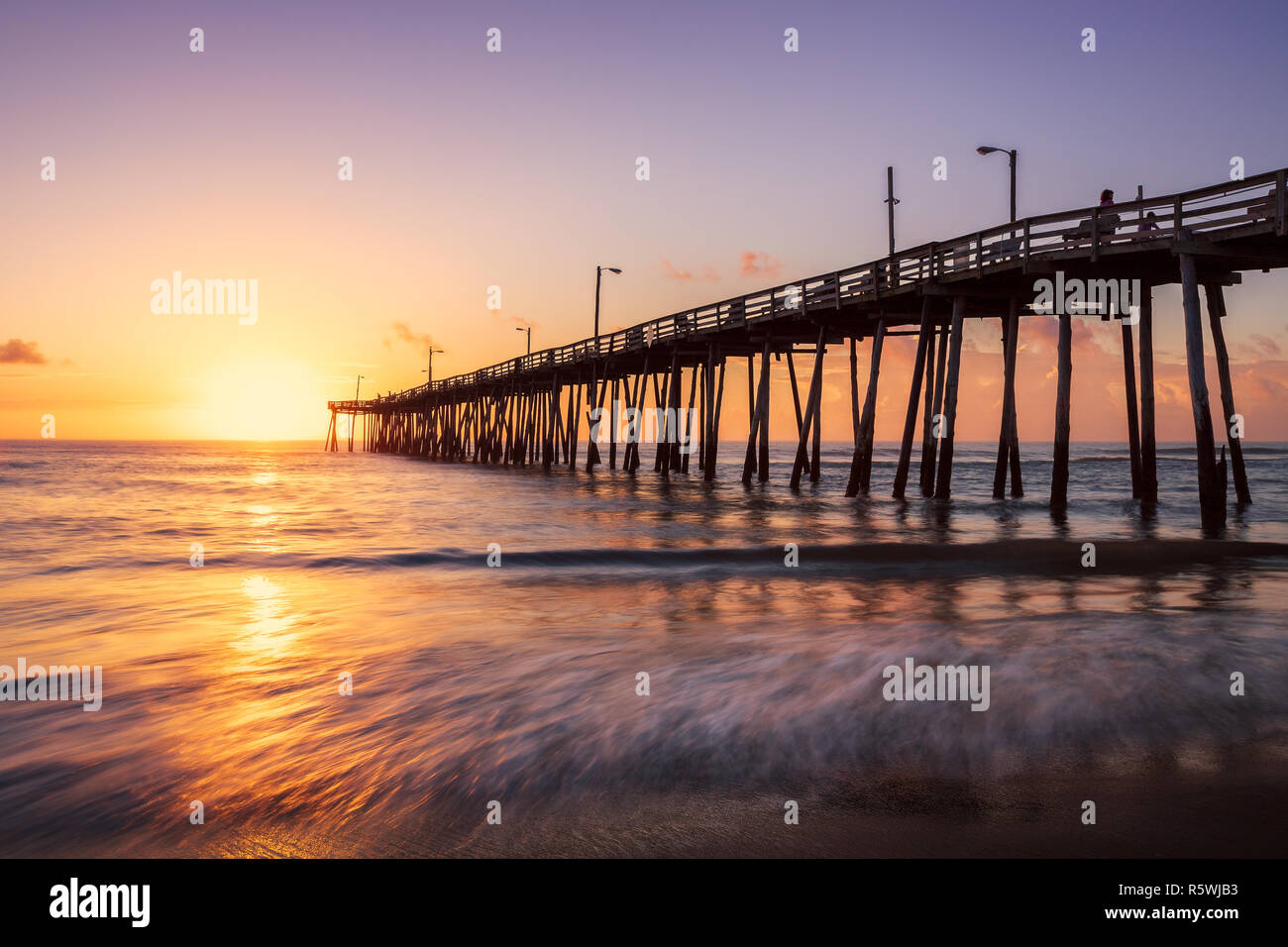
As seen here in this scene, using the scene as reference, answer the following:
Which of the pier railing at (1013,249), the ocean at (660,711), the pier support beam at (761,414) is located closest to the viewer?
the ocean at (660,711)

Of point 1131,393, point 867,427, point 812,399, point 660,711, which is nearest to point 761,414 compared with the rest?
point 812,399

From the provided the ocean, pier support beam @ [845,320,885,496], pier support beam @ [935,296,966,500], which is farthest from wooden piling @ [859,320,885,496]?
the ocean

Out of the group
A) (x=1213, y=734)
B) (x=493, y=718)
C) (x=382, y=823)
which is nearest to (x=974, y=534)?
(x=1213, y=734)

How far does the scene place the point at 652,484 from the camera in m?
33.4

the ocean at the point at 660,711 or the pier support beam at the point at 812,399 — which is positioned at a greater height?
the pier support beam at the point at 812,399

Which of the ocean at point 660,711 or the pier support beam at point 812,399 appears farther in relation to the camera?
the pier support beam at point 812,399

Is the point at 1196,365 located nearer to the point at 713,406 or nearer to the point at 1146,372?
the point at 1146,372

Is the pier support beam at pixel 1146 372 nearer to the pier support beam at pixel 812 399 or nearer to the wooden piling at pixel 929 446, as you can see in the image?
the wooden piling at pixel 929 446

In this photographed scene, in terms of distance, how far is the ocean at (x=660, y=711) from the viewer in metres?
3.58

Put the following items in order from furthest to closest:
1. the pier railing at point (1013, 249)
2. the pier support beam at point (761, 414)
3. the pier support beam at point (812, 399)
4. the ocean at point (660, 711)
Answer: the pier support beam at point (761, 414) < the pier support beam at point (812, 399) < the pier railing at point (1013, 249) < the ocean at point (660, 711)

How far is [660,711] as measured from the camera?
16.9 ft

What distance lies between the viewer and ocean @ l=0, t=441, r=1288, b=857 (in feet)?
11.7

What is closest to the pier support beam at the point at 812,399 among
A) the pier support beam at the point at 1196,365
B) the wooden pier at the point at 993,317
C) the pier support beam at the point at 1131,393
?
the wooden pier at the point at 993,317
